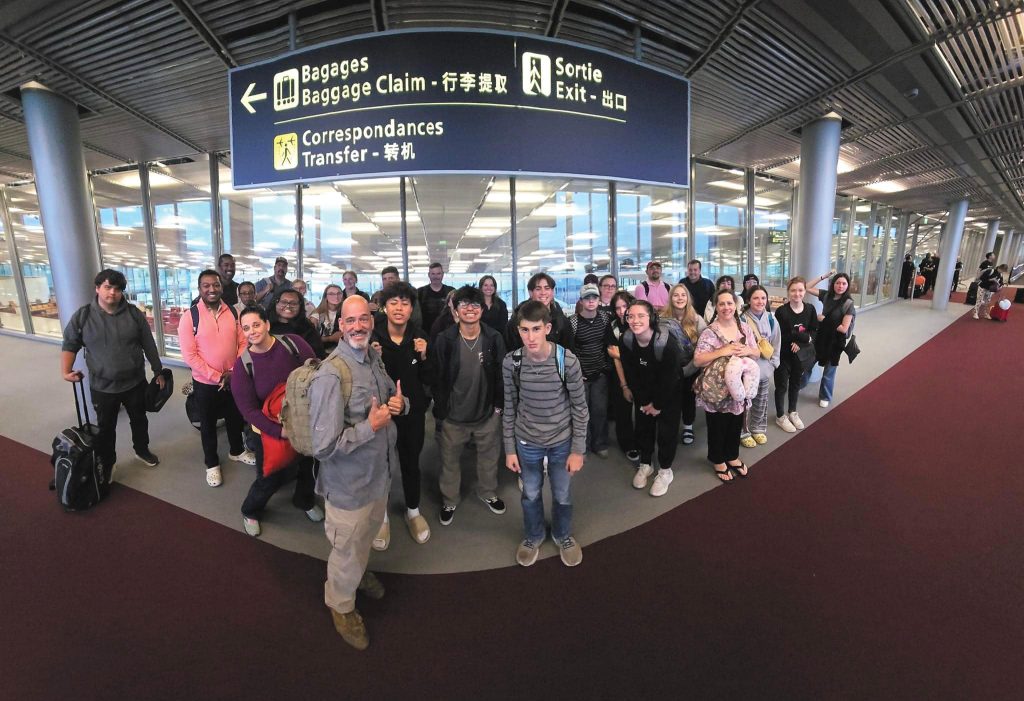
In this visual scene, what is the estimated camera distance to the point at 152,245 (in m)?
7.96

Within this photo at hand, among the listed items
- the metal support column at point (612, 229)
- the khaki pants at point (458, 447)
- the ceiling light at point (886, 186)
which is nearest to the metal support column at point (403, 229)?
the metal support column at point (612, 229)

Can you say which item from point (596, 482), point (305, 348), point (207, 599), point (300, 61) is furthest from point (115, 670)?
point (300, 61)

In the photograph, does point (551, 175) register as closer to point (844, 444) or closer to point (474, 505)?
point (474, 505)

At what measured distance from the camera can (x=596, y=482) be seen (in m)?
3.49

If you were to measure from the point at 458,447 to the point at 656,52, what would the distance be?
423cm

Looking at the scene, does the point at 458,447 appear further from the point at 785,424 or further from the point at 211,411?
the point at 785,424

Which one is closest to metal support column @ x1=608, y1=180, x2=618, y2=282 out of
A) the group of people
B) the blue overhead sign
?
the group of people

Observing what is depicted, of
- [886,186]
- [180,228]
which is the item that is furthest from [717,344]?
[886,186]

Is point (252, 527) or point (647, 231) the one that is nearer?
point (252, 527)

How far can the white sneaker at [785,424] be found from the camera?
4473 mm

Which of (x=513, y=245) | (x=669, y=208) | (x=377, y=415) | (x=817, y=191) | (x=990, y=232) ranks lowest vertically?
(x=377, y=415)

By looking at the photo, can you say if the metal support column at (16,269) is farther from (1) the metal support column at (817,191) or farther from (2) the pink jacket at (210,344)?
(1) the metal support column at (817,191)

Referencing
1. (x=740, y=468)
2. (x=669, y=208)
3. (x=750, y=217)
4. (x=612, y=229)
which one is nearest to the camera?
(x=740, y=468)

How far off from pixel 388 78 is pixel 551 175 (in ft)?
4.57
